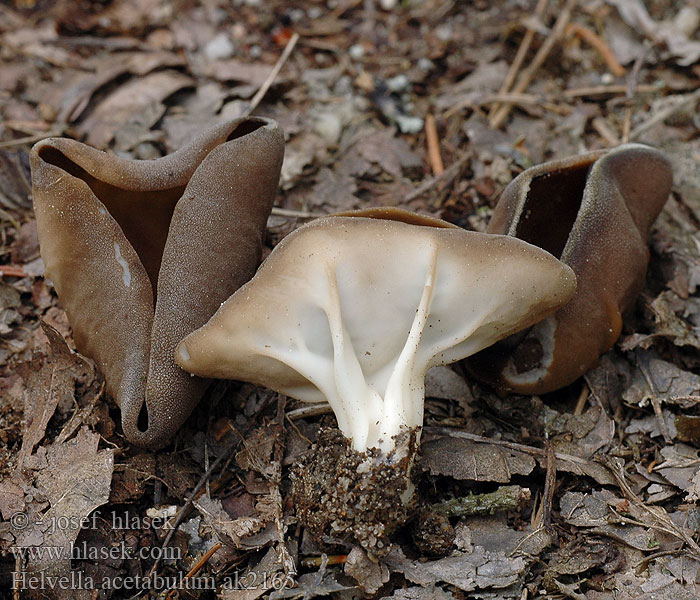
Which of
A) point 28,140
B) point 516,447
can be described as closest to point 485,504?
point 516,447

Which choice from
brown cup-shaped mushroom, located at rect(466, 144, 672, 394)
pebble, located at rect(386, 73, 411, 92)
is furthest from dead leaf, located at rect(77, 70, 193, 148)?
brown cup-shaped mushroom, located at rect(466, 144, 672, 394)

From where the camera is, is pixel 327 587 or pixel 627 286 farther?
pixel 627 286

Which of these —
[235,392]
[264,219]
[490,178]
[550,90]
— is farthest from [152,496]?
[550,90]

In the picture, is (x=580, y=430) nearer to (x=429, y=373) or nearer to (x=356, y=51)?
(x=429, y=373)

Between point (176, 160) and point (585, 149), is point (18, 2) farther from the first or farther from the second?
point (585, 149)

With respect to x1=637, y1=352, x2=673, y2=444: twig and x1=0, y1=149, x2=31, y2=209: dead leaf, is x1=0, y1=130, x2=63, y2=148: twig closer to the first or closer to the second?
x1=0, y1=149, x2=31, y2=209: dead leaf
